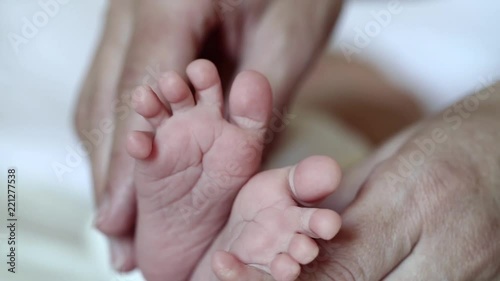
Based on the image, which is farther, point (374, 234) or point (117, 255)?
point (117, 255)

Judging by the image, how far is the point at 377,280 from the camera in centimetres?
41

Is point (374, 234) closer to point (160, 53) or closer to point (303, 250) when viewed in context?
point (303, 250)

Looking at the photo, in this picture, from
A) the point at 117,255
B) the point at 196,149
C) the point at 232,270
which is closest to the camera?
the point at 232,270

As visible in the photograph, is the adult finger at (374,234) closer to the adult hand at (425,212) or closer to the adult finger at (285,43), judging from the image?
the adult hand at (425,212)

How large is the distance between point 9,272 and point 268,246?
0.94 ft

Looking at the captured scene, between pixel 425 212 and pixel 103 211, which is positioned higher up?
pixel 425 212

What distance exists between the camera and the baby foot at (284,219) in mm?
342

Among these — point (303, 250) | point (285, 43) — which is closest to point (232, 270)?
point (303, 250)

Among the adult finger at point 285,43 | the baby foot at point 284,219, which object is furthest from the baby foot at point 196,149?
the adult finger at point 285,43

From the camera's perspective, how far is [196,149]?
439 mm

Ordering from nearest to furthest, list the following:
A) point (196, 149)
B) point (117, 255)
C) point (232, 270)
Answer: point (232, 270) → point (196, 149) → point (117, 255)

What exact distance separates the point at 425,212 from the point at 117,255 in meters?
0.27

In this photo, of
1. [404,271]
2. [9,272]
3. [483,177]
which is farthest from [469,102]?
[9,272]

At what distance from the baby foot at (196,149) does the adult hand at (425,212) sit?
9cm
